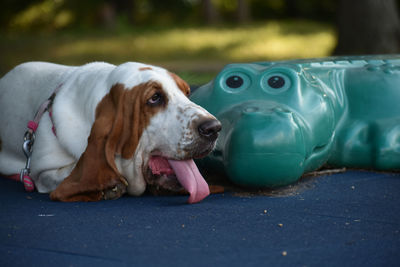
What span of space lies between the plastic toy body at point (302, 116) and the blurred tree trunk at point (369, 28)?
6093 mm

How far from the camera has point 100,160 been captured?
3402 millimetres

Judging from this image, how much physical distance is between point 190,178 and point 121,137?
50 centimetres

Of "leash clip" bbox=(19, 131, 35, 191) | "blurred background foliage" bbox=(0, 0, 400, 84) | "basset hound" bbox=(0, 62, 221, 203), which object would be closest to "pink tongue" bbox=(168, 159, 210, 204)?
"basset hound" bbox=(0, 62, 221, 203)

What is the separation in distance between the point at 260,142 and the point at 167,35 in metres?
15.4

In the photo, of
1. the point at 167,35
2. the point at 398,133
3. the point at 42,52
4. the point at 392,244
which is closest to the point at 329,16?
the point at 167,35

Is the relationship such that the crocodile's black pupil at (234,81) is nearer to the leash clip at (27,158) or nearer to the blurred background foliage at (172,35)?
the leash clip at (27,158)

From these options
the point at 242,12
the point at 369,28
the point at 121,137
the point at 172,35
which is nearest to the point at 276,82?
the point at 121,137

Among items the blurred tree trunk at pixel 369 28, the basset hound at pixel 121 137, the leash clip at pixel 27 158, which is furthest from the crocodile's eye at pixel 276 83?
the blurred tree trunk at pixel 369 28

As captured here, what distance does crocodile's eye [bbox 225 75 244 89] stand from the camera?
4.11 meters

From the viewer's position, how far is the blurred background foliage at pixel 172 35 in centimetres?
1125

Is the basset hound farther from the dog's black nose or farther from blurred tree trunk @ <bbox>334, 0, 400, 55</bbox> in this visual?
blurred tree trunk @ <bbox>334, 0, 400, 55</bbox>

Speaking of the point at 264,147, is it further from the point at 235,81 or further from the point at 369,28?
the point at 369,28

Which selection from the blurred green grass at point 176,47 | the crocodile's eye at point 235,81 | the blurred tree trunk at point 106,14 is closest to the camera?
the crocodile's eye at point 235,81

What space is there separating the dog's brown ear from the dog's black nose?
1.65ft
